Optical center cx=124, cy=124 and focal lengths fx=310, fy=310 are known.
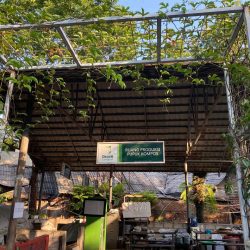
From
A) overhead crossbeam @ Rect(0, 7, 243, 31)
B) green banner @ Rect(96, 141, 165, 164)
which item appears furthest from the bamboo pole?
overhead crossbeam @ Rect(0, 7, 243, 31)

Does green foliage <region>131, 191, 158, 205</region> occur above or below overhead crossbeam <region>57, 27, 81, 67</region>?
below

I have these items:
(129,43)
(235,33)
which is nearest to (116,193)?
(129,43)

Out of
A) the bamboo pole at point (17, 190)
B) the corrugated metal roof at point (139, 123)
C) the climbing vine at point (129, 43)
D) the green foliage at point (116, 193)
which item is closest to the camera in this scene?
the climbing vine at point (129, 43)

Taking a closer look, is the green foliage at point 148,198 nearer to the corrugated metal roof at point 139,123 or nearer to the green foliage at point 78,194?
the corrugated metal roof at point 139,123

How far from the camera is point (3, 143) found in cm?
431

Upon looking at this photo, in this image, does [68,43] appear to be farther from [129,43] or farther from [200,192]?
[200,192]

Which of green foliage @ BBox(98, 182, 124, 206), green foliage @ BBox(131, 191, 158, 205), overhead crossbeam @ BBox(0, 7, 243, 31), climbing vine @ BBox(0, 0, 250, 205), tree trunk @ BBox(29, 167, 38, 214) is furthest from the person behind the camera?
green foliage @ BBox(98, 182, 124, 206)

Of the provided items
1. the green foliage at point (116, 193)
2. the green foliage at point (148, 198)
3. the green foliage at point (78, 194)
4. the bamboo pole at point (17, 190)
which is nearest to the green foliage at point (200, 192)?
the green foliage at point (148, 198)

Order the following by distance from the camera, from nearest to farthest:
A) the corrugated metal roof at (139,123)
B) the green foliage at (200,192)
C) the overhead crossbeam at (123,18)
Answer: the overhead crossbeam at (123,18) < the corrugated metal roof at (139,123) < the green foliage at (200,192)

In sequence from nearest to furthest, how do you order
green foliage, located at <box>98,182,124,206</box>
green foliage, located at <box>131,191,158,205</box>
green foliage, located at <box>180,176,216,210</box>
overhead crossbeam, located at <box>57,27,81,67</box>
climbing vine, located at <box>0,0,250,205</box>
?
climbing vine, located at <box>0,0,250,205</box> → overhead crossbeam, located at <box>57,27,81,67</box> → green foliage, located at <box>180,176,216,210</box> → green foliage, located at <box>131,191,158,205</box> → green foliage, located at <box>98,182,124,206</box>

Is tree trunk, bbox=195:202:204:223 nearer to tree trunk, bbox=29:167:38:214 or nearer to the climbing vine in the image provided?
tree trunk, bbox=29:167:38:214

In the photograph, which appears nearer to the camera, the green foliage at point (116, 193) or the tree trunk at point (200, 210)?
the tree trunk at point (200, 210)

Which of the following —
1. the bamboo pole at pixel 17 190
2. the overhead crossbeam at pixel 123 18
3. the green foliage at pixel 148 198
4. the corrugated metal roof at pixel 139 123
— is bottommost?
the bamboo pole at pixel 17 190

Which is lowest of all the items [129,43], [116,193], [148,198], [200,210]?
[200,210]
